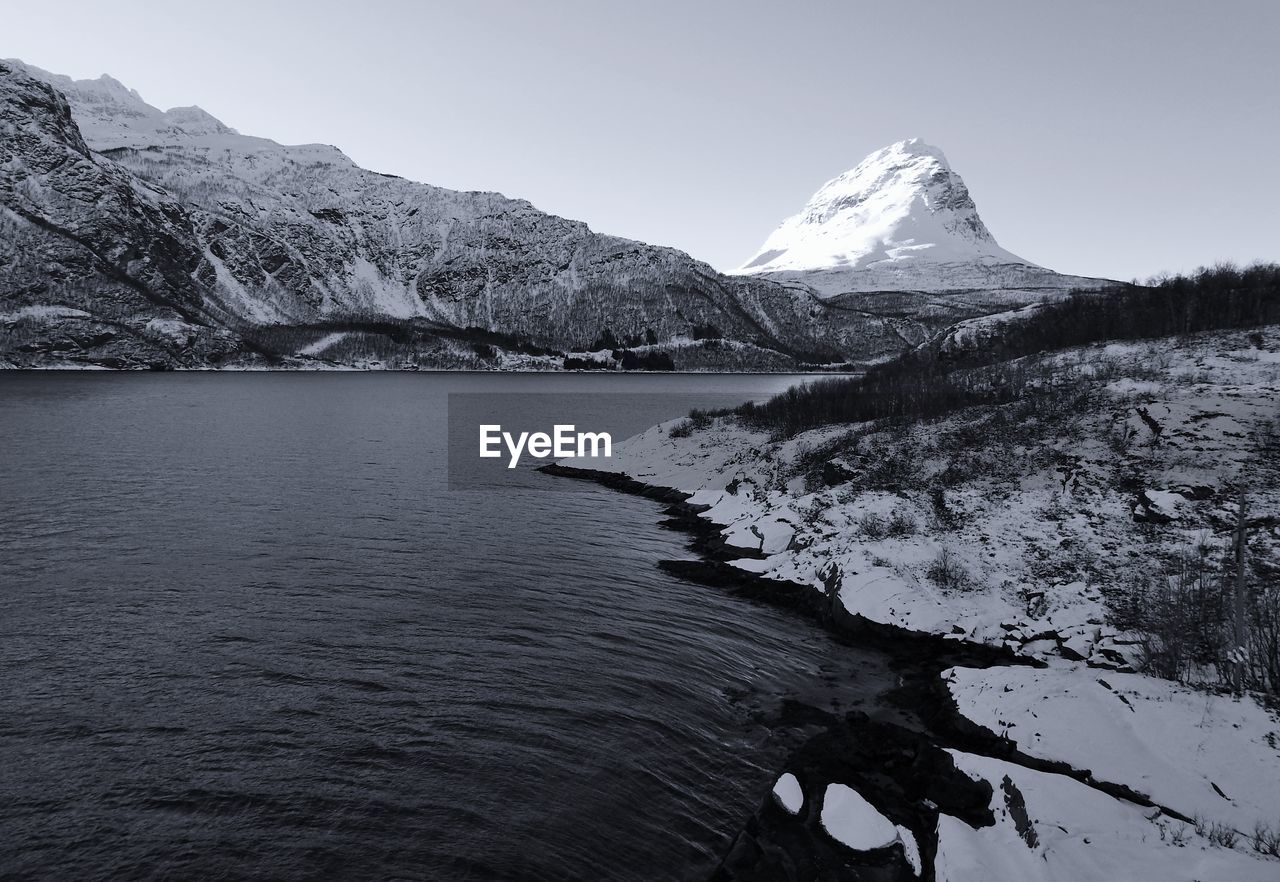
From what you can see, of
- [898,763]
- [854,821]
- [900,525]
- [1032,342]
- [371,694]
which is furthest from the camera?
[1032,342]

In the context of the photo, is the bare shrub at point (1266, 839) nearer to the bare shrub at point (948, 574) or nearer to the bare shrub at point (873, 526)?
the bare shrub at point (948, 574)

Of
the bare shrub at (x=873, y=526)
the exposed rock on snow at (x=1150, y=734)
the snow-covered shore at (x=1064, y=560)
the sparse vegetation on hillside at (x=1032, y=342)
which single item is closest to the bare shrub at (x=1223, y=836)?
the snow-covered shore at (x=1064, y=560)

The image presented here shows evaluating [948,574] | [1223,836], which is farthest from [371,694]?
[948,574]

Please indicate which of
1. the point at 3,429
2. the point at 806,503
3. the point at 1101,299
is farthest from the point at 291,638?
the point at 3,429

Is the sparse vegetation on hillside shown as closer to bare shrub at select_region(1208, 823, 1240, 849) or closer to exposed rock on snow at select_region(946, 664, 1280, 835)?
exposed rock on snow at select_region(946, 664, 1280, 835)

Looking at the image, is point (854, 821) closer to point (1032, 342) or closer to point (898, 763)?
point (898, 763)
